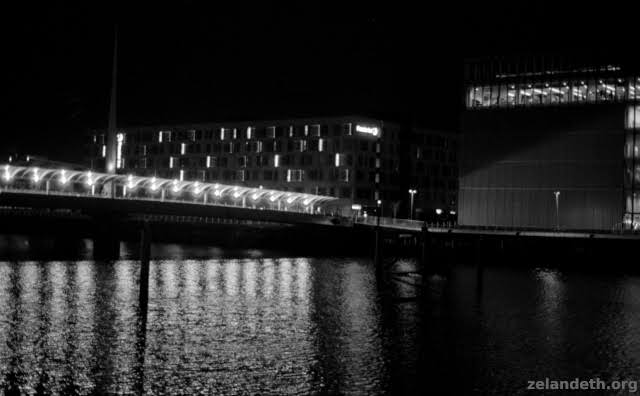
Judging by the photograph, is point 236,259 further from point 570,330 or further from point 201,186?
point 570,330

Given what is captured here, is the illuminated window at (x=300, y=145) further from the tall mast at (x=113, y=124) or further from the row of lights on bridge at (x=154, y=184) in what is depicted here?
the tall mast at (x=113, y=124)

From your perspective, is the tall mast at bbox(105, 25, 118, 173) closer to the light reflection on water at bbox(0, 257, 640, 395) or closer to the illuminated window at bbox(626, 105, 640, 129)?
the light reflection on water at bbox(0, 257, 640, 395)

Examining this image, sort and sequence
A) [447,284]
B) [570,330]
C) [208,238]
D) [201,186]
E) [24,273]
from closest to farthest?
1. [570,330]
2. [24,273]
3. [447,284]
4. [201,186]
5. [208,238]

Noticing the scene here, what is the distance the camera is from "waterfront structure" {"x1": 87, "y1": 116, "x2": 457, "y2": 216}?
120500 mm

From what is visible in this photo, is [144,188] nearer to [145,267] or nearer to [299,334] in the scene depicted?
[145,267]

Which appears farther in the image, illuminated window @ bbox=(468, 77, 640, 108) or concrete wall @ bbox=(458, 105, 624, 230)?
concrete wall @ bbox=(458, 105, 624, 230)

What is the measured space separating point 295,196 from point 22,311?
62.7 meters

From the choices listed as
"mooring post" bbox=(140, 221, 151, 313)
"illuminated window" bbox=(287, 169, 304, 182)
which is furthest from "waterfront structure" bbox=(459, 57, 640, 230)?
"mooring post" bbox=(140, 221, 151, 313)

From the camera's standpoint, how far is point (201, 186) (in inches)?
3393

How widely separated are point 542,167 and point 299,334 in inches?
2428

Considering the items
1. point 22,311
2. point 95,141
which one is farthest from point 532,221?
point 95,141

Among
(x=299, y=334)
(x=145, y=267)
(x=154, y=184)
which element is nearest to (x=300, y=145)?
(x=154, y=184)

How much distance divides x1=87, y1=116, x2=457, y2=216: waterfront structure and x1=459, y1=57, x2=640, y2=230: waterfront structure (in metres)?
22.7

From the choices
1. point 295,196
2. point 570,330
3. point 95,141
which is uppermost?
point 95,141
